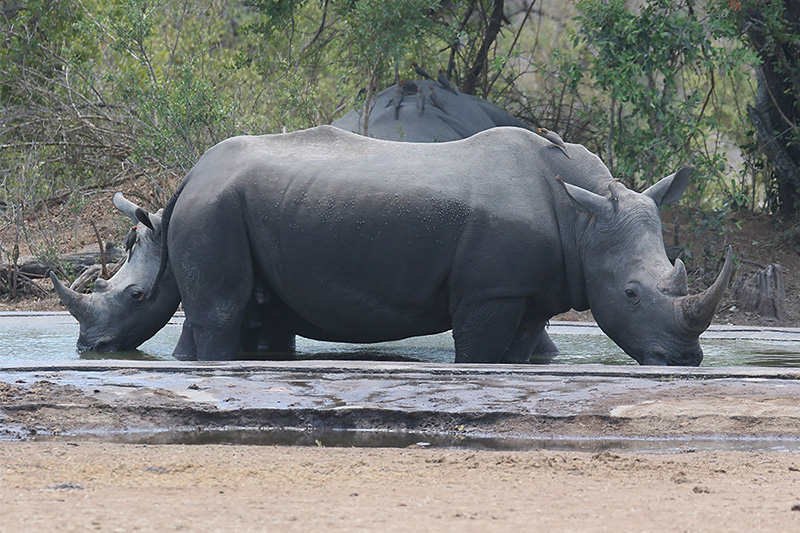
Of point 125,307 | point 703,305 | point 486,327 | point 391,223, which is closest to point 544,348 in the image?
point 486,327

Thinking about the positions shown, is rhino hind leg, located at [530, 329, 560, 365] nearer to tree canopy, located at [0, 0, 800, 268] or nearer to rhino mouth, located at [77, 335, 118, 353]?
rhino mouth, located at [77, 335, 118, 353]

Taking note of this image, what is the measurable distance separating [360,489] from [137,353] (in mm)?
4074

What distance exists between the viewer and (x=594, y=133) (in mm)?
13359

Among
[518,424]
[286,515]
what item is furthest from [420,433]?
[286,515]

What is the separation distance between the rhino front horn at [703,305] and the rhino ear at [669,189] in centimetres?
89

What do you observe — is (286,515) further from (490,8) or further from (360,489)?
(490,8)

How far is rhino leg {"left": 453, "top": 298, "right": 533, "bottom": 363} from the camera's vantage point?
6434 millimetres

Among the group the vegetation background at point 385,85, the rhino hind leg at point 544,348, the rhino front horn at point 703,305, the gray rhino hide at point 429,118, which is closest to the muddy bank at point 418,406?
the rhino front horn at point 703,305

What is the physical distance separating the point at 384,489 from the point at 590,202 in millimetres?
3208

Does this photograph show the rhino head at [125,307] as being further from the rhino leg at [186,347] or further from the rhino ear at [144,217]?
the rhino leg at [186,347]

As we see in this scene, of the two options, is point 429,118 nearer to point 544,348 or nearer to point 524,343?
point 544,348

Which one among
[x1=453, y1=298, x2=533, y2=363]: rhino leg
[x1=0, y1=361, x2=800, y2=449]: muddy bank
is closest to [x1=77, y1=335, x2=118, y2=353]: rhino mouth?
[x1=0, y1=361, x2=800, y2=449]: muddy bank

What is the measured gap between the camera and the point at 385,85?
543 inches

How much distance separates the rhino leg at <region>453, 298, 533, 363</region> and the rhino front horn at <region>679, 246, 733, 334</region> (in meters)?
0.91
